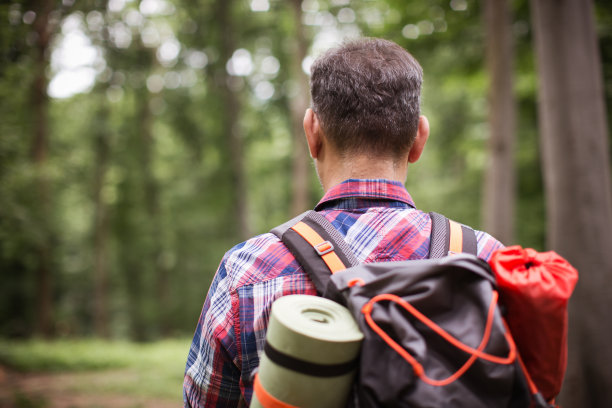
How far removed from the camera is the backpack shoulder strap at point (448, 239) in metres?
1.34

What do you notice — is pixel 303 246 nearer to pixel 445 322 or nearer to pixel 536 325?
pixel 445 322

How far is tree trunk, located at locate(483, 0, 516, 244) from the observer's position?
24.2 feet

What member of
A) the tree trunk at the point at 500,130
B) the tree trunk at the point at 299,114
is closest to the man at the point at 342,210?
the tree trunk at the point at 500,130

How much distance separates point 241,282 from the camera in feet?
4.33

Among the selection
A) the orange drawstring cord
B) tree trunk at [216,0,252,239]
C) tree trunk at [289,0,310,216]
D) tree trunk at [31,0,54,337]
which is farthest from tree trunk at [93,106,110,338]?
the orange drawstring cord

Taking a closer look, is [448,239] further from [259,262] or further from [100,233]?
[100,233]

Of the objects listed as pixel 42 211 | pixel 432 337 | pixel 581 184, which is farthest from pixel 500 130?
pixel 42 211

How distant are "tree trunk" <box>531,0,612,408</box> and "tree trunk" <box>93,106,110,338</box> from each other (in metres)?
16.4

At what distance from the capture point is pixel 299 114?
408 inches

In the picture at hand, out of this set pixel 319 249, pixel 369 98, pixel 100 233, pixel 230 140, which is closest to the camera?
pixel 319 249

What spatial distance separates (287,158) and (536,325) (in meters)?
16.4

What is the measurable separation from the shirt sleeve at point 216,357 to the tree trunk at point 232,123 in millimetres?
12297

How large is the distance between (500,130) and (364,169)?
676 centimetres

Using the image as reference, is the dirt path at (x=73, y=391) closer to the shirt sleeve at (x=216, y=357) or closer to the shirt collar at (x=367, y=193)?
the shirt sleeve at (x=216, y=357)
